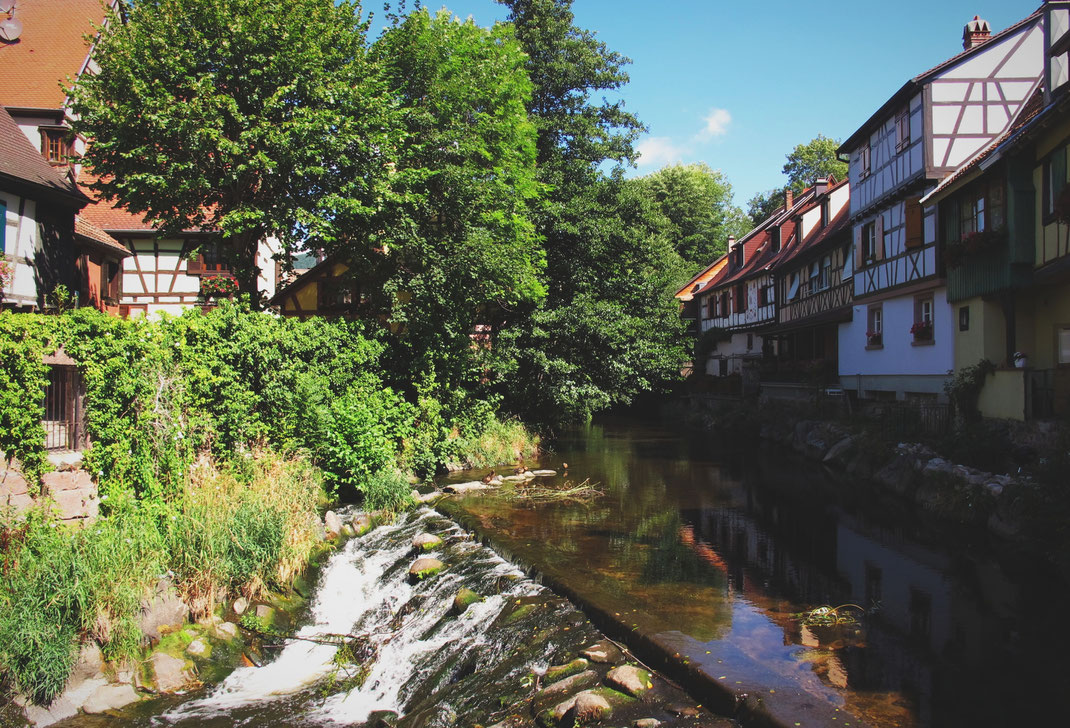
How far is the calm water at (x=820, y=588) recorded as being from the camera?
22.0 feet

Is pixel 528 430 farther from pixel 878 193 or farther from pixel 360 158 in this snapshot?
pixel 878 193

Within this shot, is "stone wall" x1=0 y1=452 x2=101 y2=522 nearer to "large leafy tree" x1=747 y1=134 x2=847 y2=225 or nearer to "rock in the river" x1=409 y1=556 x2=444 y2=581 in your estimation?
"rock in the river" x1=409 y1=556 x2=444 y2=581

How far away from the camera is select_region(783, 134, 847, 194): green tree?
56719 mm

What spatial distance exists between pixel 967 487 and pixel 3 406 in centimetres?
A: 1681

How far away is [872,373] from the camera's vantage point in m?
24.7

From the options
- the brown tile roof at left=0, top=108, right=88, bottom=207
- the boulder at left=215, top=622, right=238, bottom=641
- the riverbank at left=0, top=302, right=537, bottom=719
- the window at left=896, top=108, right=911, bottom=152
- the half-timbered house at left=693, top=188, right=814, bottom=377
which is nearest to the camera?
the riverbank at left=0, top=302, right=537, bottom=719

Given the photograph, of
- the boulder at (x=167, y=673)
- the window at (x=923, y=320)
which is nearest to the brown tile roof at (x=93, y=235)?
the boulder at (x=167, y=673)

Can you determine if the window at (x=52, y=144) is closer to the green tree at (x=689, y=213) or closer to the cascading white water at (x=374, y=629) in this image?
the cascading white water at (x=374, y=629)

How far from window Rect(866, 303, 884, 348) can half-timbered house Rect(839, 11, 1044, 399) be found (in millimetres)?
72

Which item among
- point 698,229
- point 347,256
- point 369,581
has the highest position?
point 698,229

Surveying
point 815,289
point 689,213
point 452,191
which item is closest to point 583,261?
point 452,191

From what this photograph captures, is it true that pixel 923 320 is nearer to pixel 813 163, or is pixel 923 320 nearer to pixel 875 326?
pixel 875 326

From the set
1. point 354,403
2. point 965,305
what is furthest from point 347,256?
point 965,305

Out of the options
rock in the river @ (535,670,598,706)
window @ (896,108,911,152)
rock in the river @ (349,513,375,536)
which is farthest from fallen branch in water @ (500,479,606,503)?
window @ (896,108,911,152)
